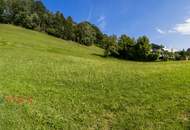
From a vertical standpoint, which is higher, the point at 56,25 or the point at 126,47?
the point at 56,25

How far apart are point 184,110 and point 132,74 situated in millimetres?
9084

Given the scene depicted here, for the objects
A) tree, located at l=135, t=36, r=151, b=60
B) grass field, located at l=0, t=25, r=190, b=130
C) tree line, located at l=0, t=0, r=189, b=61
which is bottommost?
grass field, located at l=0, t=25, r=190, b=130

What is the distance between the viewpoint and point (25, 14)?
10025 centimetres

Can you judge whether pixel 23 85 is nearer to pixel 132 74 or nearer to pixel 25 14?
pixel 132 74

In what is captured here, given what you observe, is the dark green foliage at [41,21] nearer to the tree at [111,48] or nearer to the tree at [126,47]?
the tree at [111,48]

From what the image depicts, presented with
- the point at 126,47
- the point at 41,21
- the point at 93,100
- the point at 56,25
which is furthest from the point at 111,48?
the point at 93,100

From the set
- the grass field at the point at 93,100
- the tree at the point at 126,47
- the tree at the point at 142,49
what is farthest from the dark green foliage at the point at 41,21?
the grass field at the point at 93,100

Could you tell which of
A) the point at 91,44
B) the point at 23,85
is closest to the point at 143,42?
the point at 91,44

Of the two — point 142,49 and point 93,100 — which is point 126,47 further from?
point 93,100

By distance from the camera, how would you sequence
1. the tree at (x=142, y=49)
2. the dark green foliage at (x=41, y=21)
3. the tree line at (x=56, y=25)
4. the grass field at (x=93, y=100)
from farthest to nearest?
the dark green foliage at (x=41, y=21)
the tree line at (x=56, y=25)
the tree at (x=142, y=49)
the grass field at (x=93, y=100)

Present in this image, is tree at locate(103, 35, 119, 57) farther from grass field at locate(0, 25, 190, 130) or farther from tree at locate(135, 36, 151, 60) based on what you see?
grass field at locate(0, 25, 190, 130)

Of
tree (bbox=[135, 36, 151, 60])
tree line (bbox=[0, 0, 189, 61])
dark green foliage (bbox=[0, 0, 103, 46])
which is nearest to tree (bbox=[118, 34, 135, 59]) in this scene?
tree line (bbox=[0, 0, 189, 61])

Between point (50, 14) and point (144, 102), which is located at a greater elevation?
point (50, 14)

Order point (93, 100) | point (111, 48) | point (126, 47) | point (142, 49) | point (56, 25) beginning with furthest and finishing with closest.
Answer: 1. point (56, 25)
2. point (111, 48)
3. point (126, 47)
4. point (142, 49)
5. point (93, 100)
